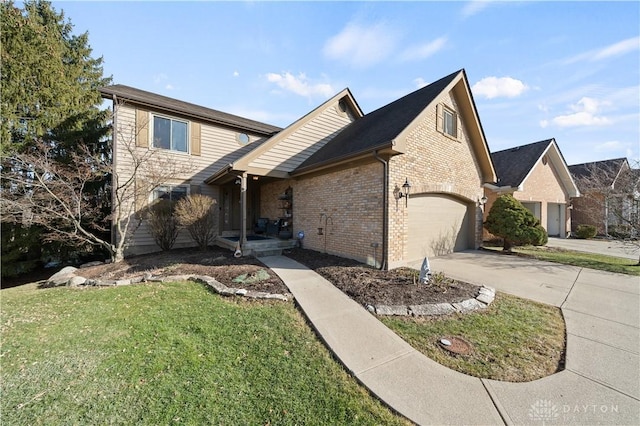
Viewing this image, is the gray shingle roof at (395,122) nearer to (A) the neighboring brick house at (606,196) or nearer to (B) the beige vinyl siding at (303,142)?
(B) the beige vinyl siding at (303,142)

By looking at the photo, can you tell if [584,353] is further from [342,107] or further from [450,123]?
[342,107]

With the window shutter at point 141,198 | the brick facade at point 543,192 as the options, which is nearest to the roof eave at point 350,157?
the window shutter at point 141,198

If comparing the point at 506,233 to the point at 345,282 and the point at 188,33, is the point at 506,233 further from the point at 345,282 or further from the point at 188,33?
the point at 188,33

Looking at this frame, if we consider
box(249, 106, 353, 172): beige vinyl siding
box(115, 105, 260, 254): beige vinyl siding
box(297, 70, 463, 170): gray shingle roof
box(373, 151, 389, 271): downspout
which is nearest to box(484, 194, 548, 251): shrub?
box(297, 70, 463, 170): gray shingle roof

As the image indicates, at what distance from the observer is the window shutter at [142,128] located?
9766 millimetres

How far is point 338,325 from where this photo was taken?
13.0 feet

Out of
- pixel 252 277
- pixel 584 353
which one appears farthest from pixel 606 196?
pixel 252 277

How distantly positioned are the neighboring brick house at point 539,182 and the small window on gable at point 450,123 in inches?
231

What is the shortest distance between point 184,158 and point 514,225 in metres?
14.6

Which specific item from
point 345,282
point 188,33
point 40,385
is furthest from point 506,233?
point 188,33

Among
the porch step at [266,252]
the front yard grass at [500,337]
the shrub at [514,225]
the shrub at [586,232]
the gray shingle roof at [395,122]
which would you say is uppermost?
the gray shingle roof at [395,122]

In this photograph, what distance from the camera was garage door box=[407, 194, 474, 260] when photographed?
8.14 metres

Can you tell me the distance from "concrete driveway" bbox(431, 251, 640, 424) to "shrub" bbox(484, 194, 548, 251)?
2.98 m

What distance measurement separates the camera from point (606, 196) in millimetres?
11320
